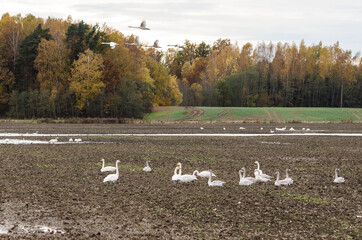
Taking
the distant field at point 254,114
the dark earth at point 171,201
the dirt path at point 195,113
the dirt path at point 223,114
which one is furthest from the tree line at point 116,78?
the dark earth at point 171,201

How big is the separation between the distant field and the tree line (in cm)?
435

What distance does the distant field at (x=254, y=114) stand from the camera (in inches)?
3157

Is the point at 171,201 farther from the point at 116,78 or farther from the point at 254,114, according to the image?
the point at 254,114

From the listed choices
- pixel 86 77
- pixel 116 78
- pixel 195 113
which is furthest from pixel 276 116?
pixel 86 77

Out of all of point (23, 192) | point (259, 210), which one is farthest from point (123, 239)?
point (23, 192)

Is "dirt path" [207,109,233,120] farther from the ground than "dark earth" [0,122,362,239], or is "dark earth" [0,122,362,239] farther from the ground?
"dark earth" [0,122,362,239]

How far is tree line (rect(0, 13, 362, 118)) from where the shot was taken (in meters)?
75.8

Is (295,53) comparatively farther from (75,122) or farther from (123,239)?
(123,239)

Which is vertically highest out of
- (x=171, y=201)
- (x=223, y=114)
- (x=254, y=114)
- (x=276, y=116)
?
(x=171, y=201)

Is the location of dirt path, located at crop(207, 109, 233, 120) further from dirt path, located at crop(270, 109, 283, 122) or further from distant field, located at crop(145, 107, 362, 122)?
dirt path, located at crop(270, 109, 283, 122)

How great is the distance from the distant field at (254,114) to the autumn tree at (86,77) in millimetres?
11500

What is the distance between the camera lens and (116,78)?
79.4 m

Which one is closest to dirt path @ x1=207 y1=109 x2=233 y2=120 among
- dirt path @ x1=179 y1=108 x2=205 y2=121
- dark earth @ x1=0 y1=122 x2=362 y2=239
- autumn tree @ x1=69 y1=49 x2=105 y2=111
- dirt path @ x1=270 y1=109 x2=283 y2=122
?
dirt path @ x1=179 y1=108 x2=205 y2=121

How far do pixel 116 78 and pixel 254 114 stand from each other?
25.9 m
